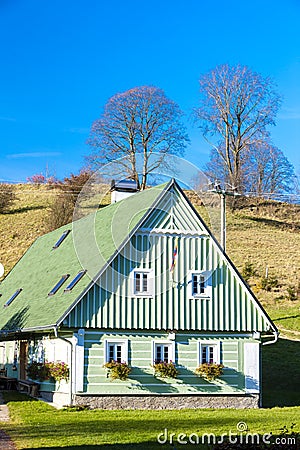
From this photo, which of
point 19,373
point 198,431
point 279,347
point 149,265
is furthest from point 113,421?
point 279,347

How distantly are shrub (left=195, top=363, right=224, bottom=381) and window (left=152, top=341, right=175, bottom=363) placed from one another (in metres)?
0.86

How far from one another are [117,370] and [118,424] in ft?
11.9

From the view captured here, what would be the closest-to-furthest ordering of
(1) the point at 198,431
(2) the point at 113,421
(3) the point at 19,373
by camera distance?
(1) the point at 198,431 → (2) the point at 113,421 → (3) the point at 19,373

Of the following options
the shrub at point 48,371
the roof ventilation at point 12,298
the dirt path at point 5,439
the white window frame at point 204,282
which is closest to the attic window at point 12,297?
the roof ventilation at point 12,298

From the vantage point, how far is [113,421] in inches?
728

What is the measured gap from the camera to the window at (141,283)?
22453 millimetres

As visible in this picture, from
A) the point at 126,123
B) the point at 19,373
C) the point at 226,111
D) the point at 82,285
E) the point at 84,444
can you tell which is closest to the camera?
the point at 84,444

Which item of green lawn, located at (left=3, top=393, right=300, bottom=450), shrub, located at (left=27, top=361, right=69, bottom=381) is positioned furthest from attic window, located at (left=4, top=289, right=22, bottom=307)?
green lawn, located at (left=3, top=393, right=300, bottom=450)

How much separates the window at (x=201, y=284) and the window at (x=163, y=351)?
1.77 meters

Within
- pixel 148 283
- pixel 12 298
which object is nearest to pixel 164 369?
pixel 148 283

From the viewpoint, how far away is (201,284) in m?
23.1

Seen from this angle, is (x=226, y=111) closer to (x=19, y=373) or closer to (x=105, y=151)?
(x=105, y=151)

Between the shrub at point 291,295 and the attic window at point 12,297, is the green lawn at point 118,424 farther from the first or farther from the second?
the shrub at point 291,295

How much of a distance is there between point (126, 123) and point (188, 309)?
2116cm
